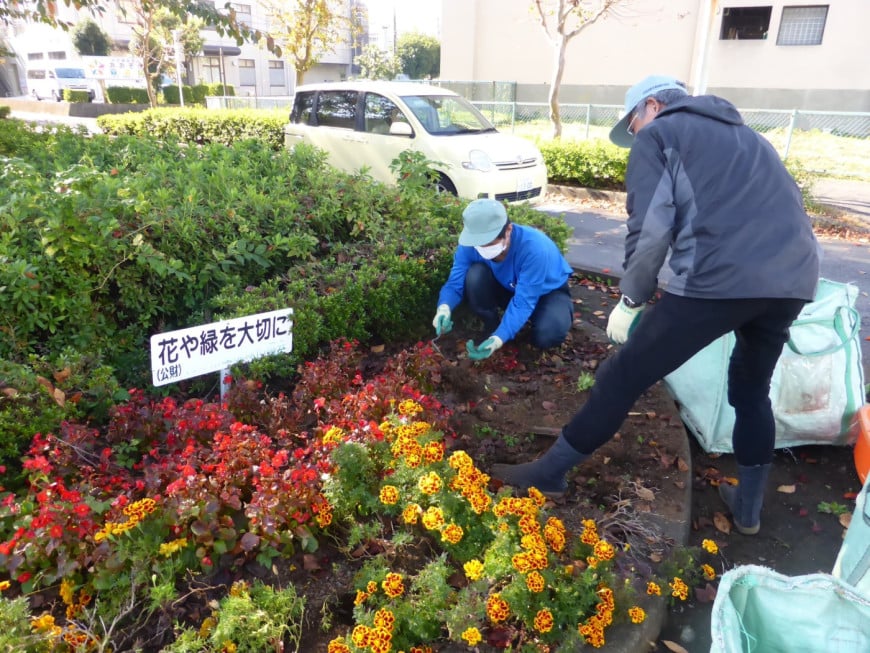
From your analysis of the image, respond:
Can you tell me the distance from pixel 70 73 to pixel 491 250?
38.6 meters

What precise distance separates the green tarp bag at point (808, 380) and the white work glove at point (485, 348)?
87cm

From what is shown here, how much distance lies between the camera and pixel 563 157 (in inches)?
390

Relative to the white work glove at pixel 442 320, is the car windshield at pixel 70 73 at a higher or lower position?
higher

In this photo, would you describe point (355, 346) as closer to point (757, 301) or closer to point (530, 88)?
point (757, 301)

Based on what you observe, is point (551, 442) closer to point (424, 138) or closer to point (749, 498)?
point (749, 498)

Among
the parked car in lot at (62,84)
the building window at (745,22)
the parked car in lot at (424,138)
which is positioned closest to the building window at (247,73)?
the parked car in lot at (62,84)

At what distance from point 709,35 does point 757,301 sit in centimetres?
800

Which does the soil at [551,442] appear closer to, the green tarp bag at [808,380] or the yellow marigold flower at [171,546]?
Result: the green tarp bag at [808,380]

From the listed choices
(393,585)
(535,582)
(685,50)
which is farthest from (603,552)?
(685,50)

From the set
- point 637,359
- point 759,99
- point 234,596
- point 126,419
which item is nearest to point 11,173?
point 126,419

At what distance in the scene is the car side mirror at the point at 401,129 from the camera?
809 cm

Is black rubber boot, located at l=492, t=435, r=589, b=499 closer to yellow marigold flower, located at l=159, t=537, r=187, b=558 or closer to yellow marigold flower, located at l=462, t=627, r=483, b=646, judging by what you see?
yellow marigold flower, located at l=462, t=627, r=483, b=646

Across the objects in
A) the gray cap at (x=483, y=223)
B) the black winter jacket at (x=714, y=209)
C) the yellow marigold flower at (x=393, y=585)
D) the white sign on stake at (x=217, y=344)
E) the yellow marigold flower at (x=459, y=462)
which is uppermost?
the black winter jacket at (x=714, y=209)

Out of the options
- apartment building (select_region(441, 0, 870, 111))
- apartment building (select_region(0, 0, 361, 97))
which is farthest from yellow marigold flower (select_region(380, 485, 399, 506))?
apartment building (select_region(0, 0, 361, 97))
